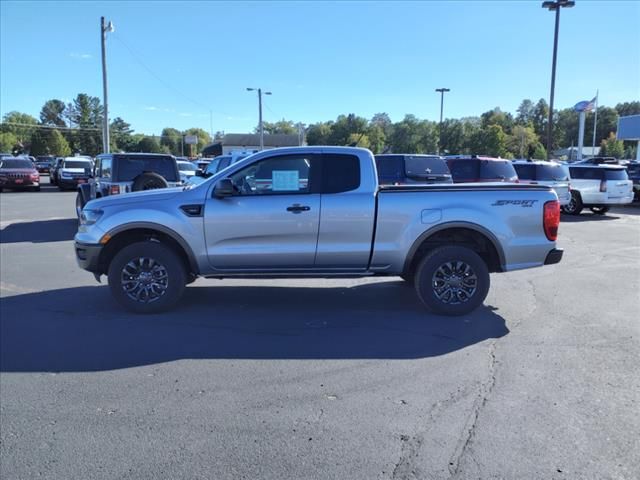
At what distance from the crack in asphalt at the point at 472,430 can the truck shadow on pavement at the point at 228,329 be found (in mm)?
689

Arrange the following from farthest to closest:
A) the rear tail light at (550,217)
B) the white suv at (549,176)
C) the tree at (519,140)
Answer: the tree at (519,140) → the white suv at (549,176) → the rear tail light at (550,217)

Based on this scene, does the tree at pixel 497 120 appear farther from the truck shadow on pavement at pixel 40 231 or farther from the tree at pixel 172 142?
the tree at pixel 172 142

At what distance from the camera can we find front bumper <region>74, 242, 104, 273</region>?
6.03 metres

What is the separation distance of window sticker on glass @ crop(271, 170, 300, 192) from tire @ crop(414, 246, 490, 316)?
5.86ft

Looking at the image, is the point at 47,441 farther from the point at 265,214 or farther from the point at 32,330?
the point at 265,214

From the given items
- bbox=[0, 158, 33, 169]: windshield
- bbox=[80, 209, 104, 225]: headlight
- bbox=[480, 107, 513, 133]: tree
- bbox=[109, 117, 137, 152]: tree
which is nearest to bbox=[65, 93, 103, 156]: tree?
bbox=[109, 117, 137, 152]: tree

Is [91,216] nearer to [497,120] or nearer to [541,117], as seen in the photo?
[497,120]

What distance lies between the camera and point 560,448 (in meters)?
3.28

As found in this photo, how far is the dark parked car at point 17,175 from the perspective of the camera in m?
26.5

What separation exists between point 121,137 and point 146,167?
127 meters

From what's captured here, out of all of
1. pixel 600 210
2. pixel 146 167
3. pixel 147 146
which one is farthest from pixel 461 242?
pixel 147 146

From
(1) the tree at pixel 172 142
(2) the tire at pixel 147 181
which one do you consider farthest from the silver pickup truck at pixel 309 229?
(1) the tree at pixel 172 142

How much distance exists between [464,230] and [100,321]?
14.5 ft

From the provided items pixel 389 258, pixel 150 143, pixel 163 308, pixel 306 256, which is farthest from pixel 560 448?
pixel 150 143
